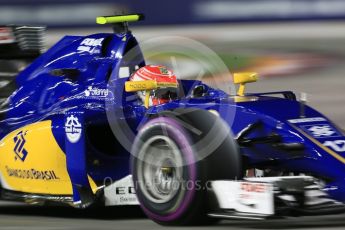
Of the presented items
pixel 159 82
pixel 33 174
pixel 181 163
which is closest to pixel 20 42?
pixel 33 174

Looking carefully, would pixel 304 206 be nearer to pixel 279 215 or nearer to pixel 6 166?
pixel 279 215

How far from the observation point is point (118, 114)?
8.53 metres

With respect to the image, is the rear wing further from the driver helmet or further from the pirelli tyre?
the pirelli tyre

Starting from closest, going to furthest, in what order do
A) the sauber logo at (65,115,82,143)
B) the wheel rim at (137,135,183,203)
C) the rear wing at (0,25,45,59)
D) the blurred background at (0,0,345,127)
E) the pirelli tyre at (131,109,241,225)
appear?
the pirelli tyre at (131,109,241,225), the wheel rim at (137,135,183,203), the sauber logo at (65,115,82,143), the rear wing at (0,25,45,59), the blurred background at (0,0,345,127)

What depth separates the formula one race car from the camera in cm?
715

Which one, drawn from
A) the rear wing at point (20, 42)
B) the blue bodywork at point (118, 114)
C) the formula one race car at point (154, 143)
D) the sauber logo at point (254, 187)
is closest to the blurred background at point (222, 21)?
the rear wing at point (20, 42)

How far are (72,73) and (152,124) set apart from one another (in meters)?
1.84

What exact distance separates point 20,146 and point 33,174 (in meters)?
0.29

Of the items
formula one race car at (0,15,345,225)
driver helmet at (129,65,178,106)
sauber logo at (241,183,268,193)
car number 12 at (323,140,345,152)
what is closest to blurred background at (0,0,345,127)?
formula one race car at (0,15,345,225)

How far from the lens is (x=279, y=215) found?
6992 millimetres

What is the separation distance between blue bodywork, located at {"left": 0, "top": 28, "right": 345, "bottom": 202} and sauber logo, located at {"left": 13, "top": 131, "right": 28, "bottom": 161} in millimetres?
207

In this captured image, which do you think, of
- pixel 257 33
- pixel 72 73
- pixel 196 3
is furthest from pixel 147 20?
pixel 72 73

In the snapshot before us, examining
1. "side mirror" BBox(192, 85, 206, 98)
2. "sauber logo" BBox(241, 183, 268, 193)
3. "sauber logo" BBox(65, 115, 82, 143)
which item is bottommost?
"sauber logo" BBox(241, 183, 268, 193)

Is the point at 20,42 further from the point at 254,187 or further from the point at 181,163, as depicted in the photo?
the point at 254,187
